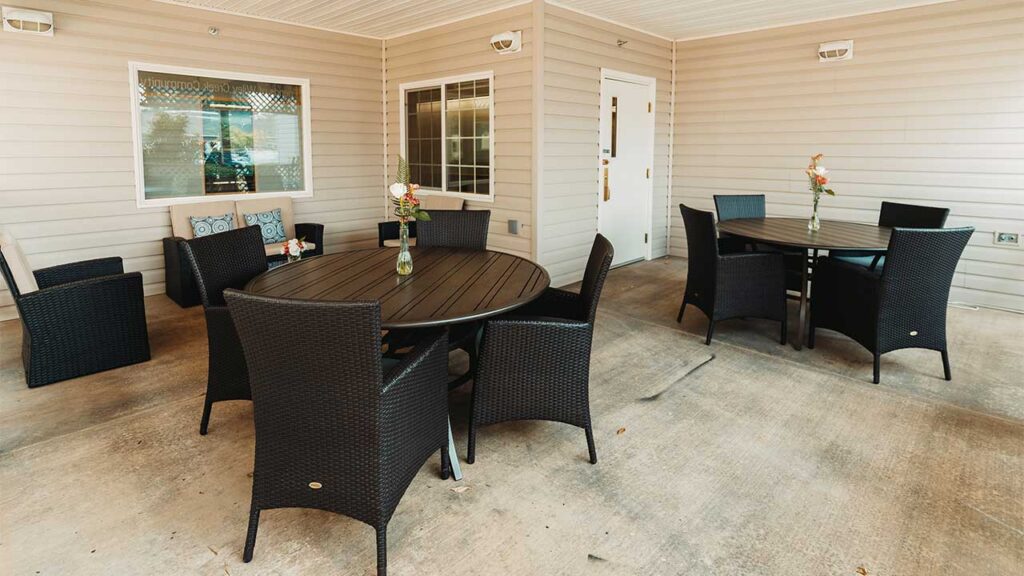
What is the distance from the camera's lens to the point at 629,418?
3.02 meters

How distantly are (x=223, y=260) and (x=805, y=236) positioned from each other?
367cm

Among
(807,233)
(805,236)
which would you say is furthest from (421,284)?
(807,233)

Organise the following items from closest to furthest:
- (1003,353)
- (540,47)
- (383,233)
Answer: (1003,353)
(540,47)
(383,233)

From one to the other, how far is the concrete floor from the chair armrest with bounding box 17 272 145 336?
30 centimetres

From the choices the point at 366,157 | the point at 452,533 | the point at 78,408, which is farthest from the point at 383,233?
the point at 452,533

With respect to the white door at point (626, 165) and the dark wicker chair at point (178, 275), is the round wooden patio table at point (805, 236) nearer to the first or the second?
the white door at point (626, 165)

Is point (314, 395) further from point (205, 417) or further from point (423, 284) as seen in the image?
point (205, 417)

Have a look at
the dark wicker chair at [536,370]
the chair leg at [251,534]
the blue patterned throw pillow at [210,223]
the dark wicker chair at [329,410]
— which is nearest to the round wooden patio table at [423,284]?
the dark wicker chair at [536,370]

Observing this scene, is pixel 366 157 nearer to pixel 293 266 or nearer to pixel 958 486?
pixel 293 266

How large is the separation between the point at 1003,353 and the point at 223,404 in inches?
194

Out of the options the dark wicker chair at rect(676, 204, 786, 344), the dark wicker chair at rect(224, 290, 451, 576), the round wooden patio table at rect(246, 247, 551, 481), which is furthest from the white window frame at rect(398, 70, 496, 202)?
the dark wicker chair at rect(224, 290, 451, 576)

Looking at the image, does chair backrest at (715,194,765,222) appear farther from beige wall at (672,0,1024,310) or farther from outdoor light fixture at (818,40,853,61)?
outdoor light fixture at (818,40,853,61)

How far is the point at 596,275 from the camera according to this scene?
259cm

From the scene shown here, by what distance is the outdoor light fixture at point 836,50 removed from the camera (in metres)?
5.64
